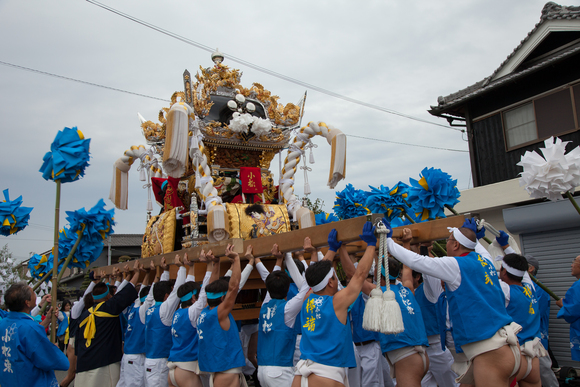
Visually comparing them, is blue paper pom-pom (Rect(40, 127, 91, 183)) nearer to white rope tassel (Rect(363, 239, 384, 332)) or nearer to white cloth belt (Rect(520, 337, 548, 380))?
white rope tassel (Rect(363, 239, 384, 332))

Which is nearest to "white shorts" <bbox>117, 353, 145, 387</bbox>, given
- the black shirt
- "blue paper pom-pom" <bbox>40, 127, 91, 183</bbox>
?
the black shirt

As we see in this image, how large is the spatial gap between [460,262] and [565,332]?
6126 millimetres

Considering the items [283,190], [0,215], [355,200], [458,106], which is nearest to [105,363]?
[0,215]

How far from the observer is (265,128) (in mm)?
6379

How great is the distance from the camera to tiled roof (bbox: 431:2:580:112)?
8.29 meters

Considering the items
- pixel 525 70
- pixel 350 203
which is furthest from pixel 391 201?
pixel 525 70

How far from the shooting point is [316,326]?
3.13 metres

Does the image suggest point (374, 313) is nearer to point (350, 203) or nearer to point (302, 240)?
point (302, 240)

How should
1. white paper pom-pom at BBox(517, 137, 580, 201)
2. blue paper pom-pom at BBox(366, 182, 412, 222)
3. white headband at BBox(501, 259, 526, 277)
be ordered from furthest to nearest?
blue paper pom-pom at BBox(366, 182, 412, 222)
white paper pom-pom at BBox(517, 137, 580, 201)
white headband at BBox(501, 259, 526, 277)

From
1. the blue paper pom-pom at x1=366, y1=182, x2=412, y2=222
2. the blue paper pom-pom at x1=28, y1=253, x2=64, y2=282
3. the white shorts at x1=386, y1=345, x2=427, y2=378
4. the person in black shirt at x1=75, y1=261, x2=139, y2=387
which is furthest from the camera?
the blue paper pom-pom at x1=28, y1=253, x2=64, y2=282

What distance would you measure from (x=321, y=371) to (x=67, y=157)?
3786 mm

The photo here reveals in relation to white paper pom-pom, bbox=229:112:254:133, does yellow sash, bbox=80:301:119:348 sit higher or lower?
lower

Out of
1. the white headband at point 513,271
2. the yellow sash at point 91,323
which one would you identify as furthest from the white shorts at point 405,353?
the yellow sash at point 91,323

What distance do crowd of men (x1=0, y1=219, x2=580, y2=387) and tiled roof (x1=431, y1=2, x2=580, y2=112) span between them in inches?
187
